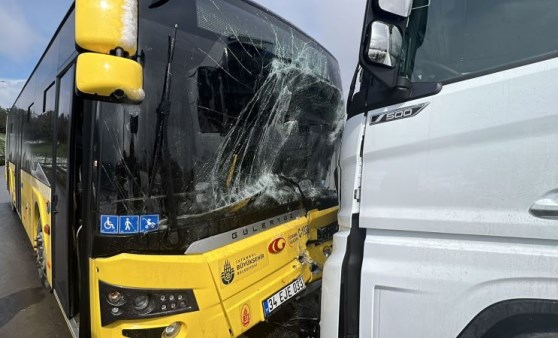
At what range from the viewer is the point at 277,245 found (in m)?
2.87

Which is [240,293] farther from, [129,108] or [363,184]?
[129,108]

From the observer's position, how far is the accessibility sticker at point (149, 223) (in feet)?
7.39

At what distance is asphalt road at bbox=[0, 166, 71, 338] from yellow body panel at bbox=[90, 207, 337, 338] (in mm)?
2182

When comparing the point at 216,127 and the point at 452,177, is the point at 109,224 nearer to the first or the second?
the point at 216,127

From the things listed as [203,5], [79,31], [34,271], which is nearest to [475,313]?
[79,31]

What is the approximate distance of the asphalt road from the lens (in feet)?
13.0

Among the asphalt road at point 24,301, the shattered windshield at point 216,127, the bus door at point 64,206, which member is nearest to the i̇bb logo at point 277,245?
the shattered windshield at point 216,127

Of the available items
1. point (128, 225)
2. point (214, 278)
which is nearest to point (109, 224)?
point (128, 225)

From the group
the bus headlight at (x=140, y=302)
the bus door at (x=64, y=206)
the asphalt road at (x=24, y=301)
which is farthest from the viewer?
the asphalt road at (x=24, y=301)

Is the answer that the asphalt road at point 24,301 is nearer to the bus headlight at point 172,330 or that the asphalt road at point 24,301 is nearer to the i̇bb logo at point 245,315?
the bus headlight at point 172,330

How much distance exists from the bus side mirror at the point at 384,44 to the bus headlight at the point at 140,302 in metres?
1.62

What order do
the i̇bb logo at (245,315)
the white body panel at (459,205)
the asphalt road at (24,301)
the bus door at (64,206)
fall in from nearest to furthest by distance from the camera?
the white body panel at (459,205) → the i̇bb logo at (245,315) → the bus door at (64,206) → the asphalt road at (24,301)

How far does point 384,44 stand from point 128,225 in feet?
5.36

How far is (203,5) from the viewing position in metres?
2.65
